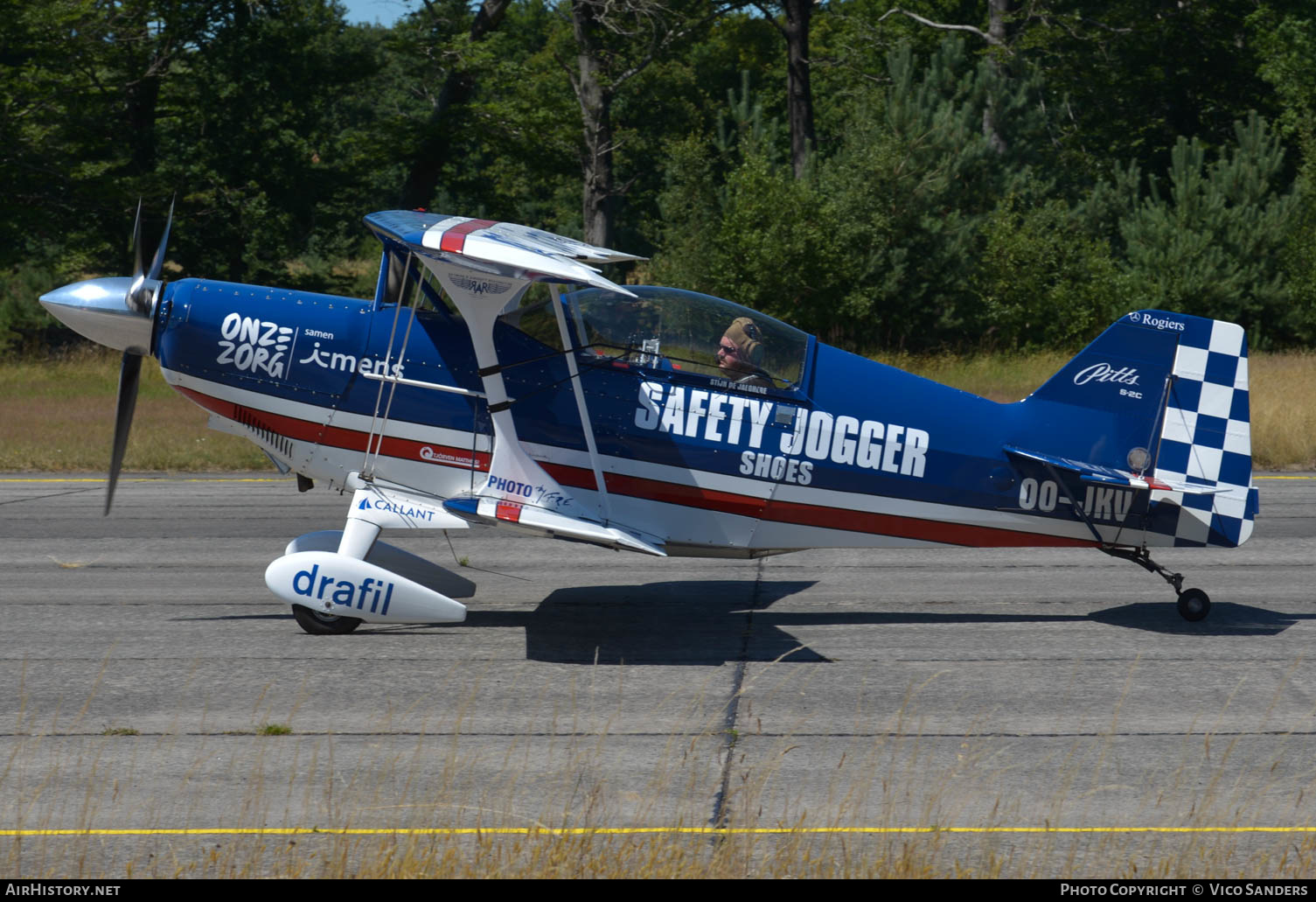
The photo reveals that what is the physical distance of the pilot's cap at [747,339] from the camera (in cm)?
877

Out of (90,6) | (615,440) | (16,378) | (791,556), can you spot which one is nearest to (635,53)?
(90,6)

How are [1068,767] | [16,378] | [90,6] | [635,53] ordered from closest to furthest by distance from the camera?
[1068,767]
[16,378]
[90,6]
[635,53]

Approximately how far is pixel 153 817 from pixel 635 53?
34.4 m

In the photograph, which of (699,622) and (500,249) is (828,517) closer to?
(699,622)

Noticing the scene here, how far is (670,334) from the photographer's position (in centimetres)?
878

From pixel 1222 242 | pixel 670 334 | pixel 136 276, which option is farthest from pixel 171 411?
pixel 1222 242

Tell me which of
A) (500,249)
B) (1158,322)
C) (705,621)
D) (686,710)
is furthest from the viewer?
(705,621)

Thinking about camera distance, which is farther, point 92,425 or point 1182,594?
point 92,425

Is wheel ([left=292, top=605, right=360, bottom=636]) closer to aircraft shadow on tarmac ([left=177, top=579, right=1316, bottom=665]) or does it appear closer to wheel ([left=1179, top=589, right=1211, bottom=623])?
aircraft shadow on tarmac ([left=177, top=579, right=1316, bottom=665])

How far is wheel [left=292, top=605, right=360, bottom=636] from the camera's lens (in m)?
8.75

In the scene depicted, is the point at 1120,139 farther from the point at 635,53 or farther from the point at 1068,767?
the point at 1068,767

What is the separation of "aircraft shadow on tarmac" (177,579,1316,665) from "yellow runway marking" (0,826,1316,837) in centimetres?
263

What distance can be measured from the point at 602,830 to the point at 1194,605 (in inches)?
221

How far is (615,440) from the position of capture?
8.80m
